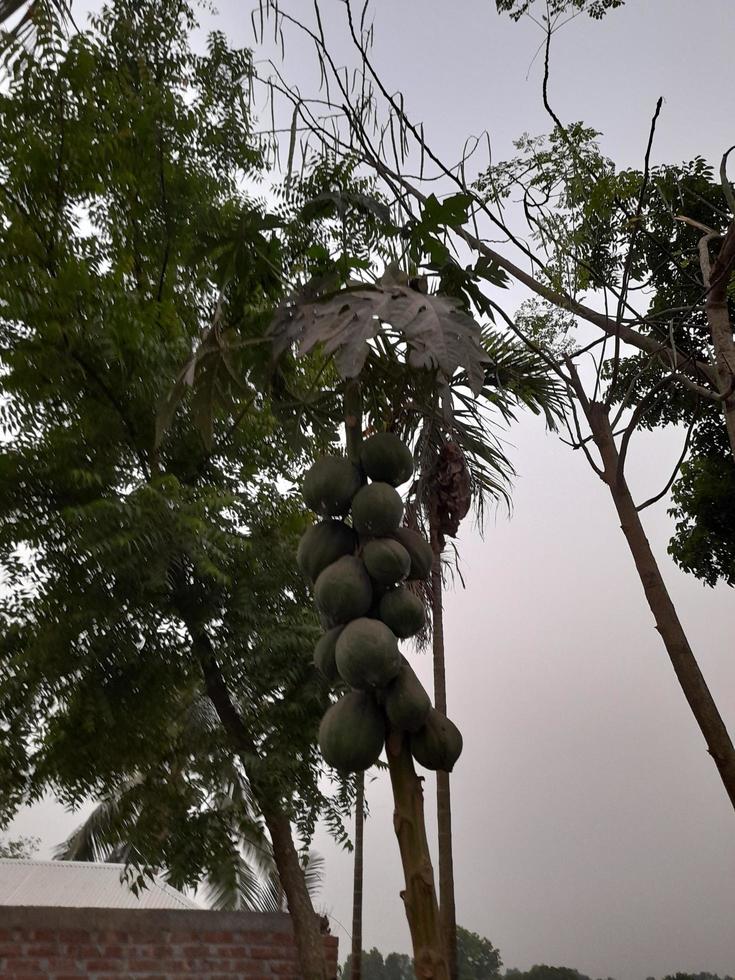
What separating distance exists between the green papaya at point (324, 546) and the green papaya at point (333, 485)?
4 centimetres

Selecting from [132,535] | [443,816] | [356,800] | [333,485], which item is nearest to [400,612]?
[333,485]

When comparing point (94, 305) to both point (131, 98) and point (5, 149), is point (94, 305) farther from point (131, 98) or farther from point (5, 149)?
point (131, 98)

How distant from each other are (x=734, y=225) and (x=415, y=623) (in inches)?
109

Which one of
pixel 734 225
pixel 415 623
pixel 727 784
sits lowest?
pixel 415 623

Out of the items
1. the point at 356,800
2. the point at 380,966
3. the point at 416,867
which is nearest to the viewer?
the point at 416,867

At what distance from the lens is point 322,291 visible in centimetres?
221

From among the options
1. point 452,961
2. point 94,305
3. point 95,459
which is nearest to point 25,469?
point 95,459

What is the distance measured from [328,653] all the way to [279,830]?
3.59m

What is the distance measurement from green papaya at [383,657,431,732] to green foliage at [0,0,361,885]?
9.11ft

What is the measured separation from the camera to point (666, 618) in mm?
3742

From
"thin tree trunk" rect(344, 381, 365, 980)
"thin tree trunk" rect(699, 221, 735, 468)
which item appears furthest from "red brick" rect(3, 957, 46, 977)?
"thin tree trunk" rect(699, 221, 735, 468)

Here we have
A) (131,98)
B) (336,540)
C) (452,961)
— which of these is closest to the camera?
(336,540)

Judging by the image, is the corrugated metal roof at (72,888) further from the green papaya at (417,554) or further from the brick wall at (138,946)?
the green papaya at (417,554)

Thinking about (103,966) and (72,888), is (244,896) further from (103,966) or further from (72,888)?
(103,966)
